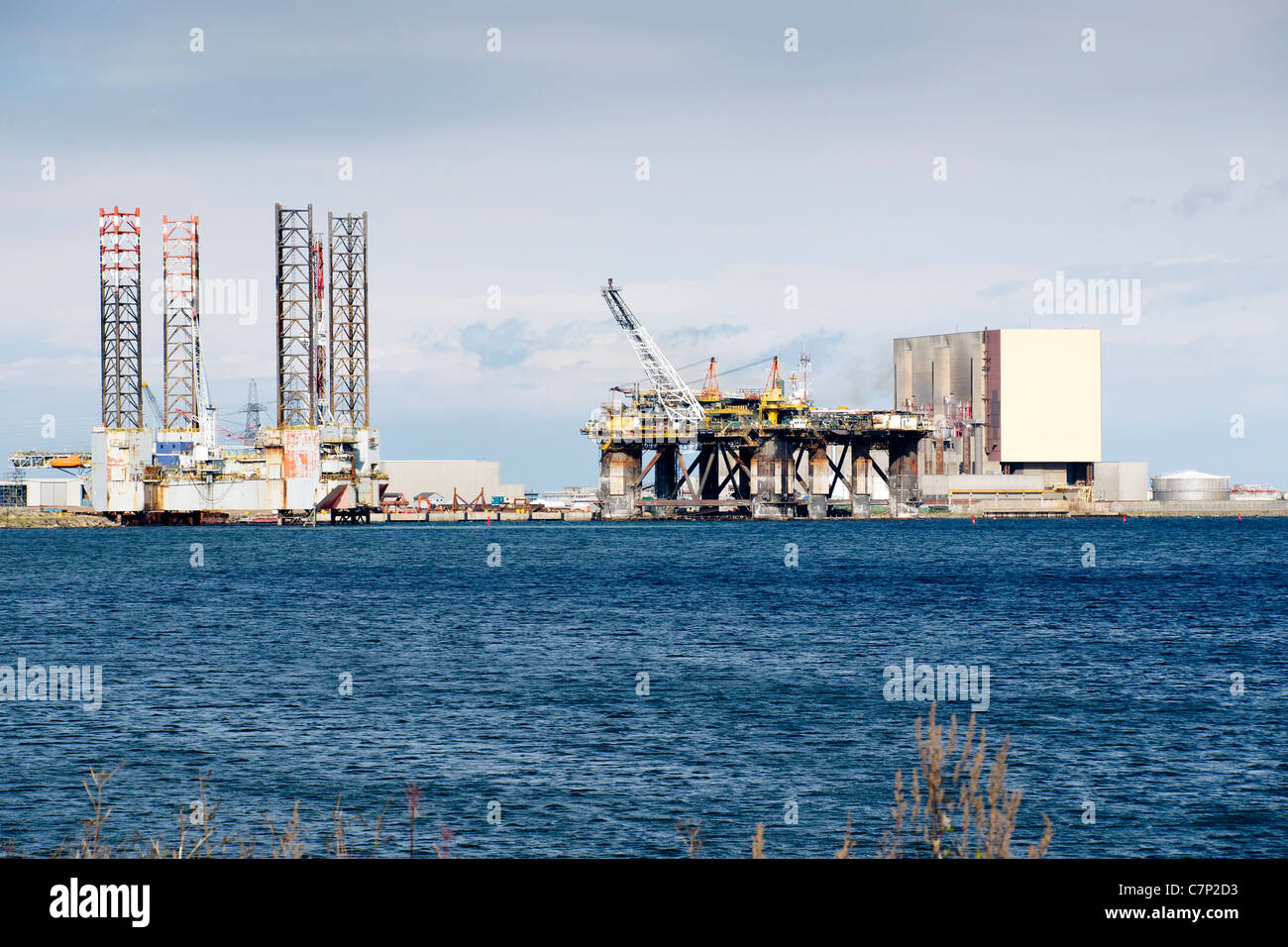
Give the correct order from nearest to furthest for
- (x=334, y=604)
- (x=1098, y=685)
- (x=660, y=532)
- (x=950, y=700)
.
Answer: (x=950, y=700) < (x=1098, y=685) < (x=334, y=604) < (x=660, y=532)

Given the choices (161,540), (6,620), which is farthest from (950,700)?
(161,540)

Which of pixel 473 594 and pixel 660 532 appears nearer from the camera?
pixel 473 594

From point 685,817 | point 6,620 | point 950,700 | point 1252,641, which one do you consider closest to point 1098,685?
point 950,700

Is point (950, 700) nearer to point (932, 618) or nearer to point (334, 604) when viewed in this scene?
point (932, 618)


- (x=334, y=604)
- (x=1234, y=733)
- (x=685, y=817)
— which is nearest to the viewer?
(x=685, y=817)
